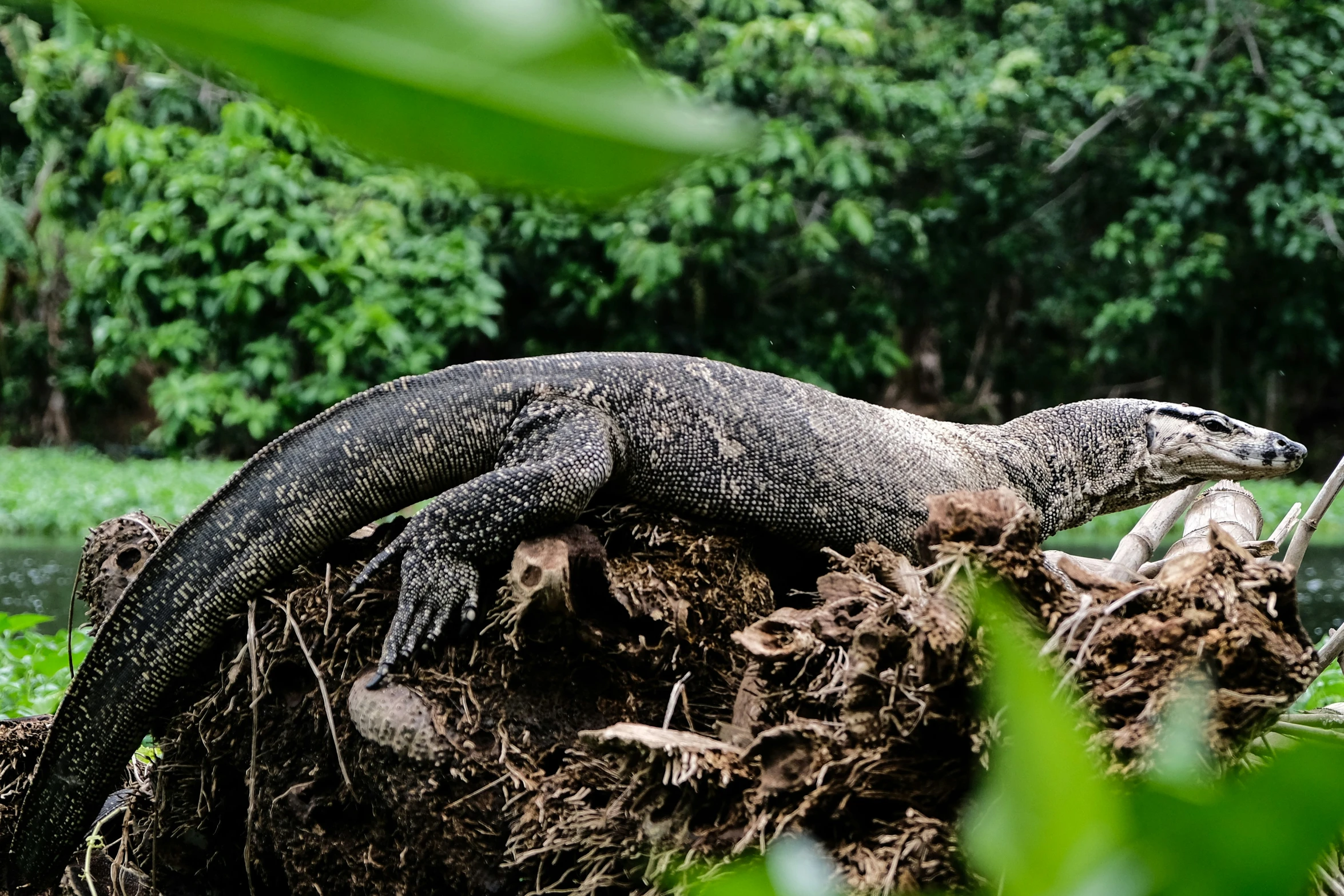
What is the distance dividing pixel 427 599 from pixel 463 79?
6.40ft

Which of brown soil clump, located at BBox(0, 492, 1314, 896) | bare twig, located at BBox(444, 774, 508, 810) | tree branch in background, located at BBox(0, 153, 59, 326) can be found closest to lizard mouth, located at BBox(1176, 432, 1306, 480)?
brown soil clump, located at BBox(0, 492, 1314, 896)

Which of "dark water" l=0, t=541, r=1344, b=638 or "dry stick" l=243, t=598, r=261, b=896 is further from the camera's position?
"dark water" l=0, t=541, r=1344, b=638

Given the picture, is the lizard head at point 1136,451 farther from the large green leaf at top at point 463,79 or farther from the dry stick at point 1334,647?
the large green leaf at top at point 463,79

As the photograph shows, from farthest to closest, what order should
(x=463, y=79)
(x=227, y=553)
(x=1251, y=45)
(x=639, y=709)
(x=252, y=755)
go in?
(x=1251, y=45) → (x=227, y=553) → (x=252, y=755) → (x=639, y=709) → (x=463, y=79)

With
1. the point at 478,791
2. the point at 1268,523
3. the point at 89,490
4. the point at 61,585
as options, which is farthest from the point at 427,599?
the point at 1268,523

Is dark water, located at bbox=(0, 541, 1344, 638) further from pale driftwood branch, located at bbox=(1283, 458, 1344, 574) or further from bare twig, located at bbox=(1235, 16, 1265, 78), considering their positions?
bare twig, located at bbox=(1235, 16, 1265, 78)

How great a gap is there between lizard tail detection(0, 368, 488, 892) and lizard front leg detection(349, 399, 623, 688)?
0.57ft

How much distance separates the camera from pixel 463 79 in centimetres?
16

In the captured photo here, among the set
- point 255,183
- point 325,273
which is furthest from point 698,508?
point 255,183

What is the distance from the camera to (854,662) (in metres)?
1.50

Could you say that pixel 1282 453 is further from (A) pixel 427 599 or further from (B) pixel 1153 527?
(A) pixel 427 599

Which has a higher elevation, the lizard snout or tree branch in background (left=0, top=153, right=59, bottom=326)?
the lizard snout

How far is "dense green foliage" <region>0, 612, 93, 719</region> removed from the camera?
297cm

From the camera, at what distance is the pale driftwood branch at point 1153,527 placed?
291 cm
